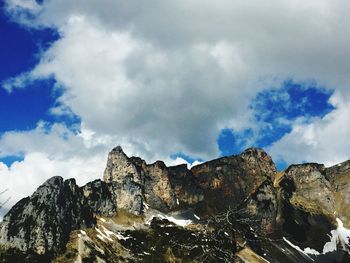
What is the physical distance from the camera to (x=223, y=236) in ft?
55.1

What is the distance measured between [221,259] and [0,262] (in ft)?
75.4

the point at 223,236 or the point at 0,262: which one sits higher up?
the point at 0,262

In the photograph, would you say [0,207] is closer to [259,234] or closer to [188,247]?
[188,247]

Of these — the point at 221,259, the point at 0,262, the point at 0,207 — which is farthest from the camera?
the point at 0,262

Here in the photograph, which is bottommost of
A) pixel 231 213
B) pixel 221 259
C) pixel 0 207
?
pixel 221 259

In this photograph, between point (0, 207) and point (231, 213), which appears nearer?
point (231, 213)

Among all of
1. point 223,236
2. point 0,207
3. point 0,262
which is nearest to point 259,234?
point 223,236

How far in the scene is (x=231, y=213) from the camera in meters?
16.7

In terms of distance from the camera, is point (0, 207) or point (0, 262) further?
point (0, 262)

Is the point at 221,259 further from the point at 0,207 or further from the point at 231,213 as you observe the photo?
the point at 0,207

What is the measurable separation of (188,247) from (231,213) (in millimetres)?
1987

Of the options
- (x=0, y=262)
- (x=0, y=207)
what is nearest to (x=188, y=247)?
(x=0, y=207)

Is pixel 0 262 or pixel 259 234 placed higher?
pixel 0 262

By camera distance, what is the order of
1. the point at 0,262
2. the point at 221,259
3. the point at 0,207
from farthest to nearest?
1. the point at 0,262
2. the point at 0,207
3. the point at 221,259
